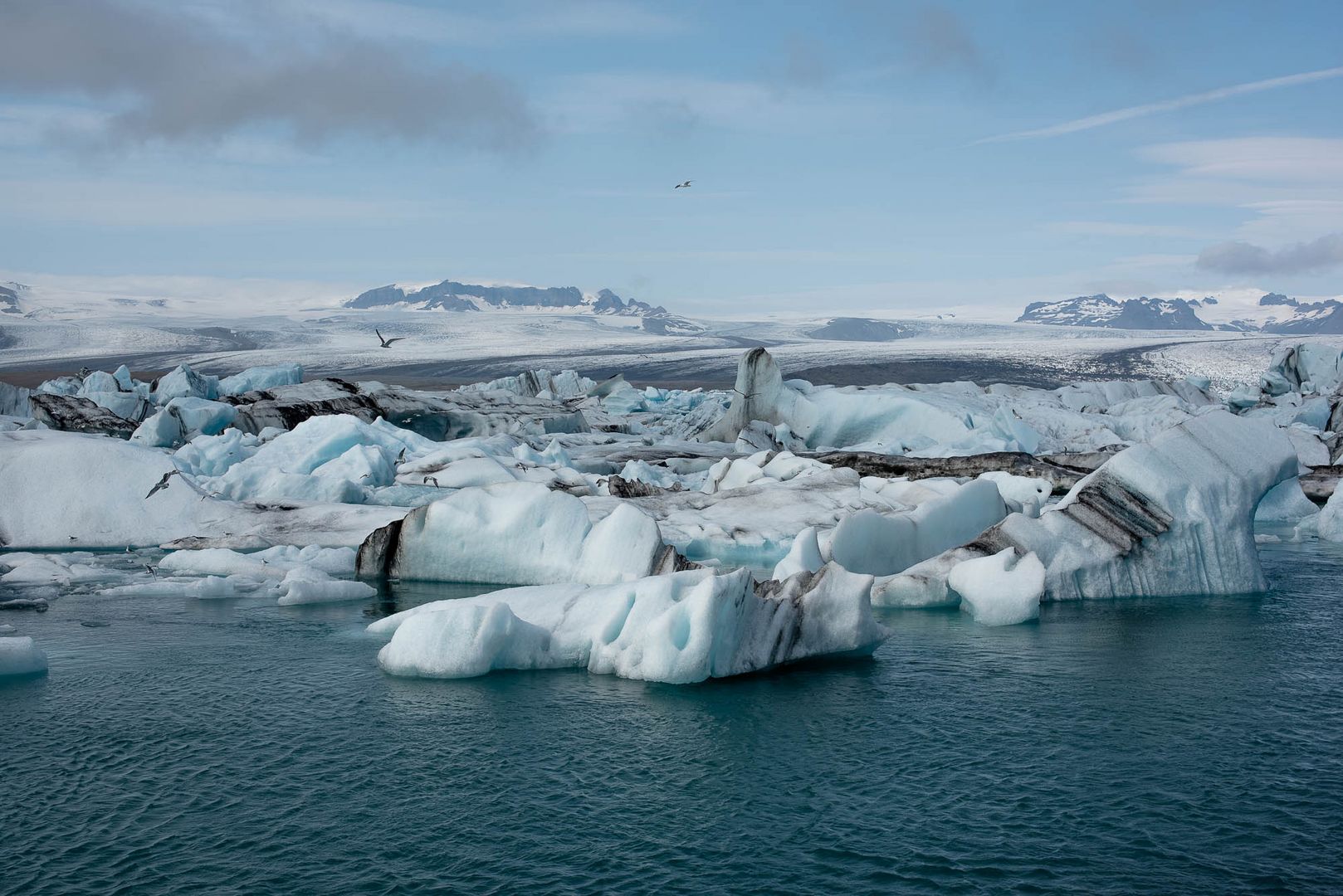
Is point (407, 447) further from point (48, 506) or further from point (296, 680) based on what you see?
point (296, 680)

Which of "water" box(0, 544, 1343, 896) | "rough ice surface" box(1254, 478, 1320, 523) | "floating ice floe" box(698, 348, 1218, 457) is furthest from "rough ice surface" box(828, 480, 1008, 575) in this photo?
"floating ice floe" box(698, 348, 1218, 457)

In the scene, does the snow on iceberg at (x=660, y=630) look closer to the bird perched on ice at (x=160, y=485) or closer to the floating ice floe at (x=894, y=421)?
the bird perched on ice at (x=160, y=485)

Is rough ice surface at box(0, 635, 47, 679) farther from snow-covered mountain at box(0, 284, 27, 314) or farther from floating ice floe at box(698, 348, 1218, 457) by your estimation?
snow-covered mountain at box(0, 284, 27, 314)

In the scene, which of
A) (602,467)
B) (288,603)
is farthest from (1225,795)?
(602,467)

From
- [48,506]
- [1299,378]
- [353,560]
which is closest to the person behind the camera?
[353,560]

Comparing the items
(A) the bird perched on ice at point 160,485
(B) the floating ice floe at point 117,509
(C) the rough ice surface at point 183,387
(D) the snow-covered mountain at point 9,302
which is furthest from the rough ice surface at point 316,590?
(D) the snow-covered mountain at point 9,302
